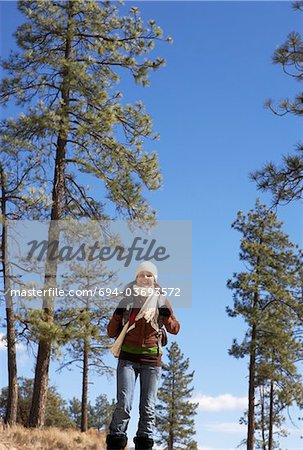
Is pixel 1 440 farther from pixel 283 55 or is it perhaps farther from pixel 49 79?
pixel 283 55

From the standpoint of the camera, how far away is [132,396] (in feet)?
19.5

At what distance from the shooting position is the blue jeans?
19.2 feet

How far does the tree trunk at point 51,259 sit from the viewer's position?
1355 cm

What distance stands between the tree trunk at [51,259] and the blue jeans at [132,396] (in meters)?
7.75

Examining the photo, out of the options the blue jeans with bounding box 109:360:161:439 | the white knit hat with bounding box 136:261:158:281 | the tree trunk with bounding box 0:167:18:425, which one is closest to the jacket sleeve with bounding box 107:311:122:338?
the blue jeans with bounding box 109:360:161:439

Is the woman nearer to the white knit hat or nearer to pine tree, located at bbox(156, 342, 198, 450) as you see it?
the white knit hat

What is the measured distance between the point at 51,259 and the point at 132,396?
29.2 ft

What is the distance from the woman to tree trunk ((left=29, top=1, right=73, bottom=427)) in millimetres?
7660

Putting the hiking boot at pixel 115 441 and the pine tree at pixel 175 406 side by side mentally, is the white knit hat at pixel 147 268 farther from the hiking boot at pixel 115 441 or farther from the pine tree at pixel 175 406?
the pine tree at pixel 175 406

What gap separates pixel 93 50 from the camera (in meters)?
15.0

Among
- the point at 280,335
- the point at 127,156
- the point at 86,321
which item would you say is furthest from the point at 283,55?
the point at 280,335

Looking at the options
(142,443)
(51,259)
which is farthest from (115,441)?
(51,259)

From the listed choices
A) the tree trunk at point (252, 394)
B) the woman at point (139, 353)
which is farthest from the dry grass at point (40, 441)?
the tree trunk at point (252, 394)

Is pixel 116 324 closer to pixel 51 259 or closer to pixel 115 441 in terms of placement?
pixel 115 441
